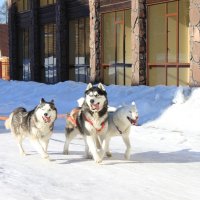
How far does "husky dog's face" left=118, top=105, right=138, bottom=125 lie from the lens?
7844mm

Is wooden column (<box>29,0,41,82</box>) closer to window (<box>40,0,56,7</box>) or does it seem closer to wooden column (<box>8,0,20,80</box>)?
window (<box>40,0,56,7</box>)

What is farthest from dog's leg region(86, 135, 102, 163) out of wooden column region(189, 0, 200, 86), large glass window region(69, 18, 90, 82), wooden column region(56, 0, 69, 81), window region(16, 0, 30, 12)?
window region(16, 0, 30, 12)

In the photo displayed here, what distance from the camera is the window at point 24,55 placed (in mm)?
31922

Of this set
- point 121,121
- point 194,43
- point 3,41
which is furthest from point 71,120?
point 3,41

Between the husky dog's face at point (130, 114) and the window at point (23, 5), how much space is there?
24947 millimetres

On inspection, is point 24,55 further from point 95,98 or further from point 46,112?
point 95,98

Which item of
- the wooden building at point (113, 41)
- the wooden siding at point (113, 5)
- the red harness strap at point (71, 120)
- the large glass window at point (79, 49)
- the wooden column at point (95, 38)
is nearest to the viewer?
the red harness strap at point (71, 120)

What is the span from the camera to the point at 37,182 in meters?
6.73

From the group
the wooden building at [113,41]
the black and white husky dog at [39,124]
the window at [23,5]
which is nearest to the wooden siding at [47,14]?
the wooden building at [113,41]

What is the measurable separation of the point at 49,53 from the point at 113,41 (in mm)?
7015

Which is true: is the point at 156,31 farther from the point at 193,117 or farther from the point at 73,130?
the point at 73,130

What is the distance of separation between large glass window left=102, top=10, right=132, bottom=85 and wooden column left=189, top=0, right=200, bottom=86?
4.87 m

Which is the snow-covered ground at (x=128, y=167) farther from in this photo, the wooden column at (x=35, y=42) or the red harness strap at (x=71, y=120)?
the wooden column at (x=35, y=42)

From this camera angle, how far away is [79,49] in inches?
1013
